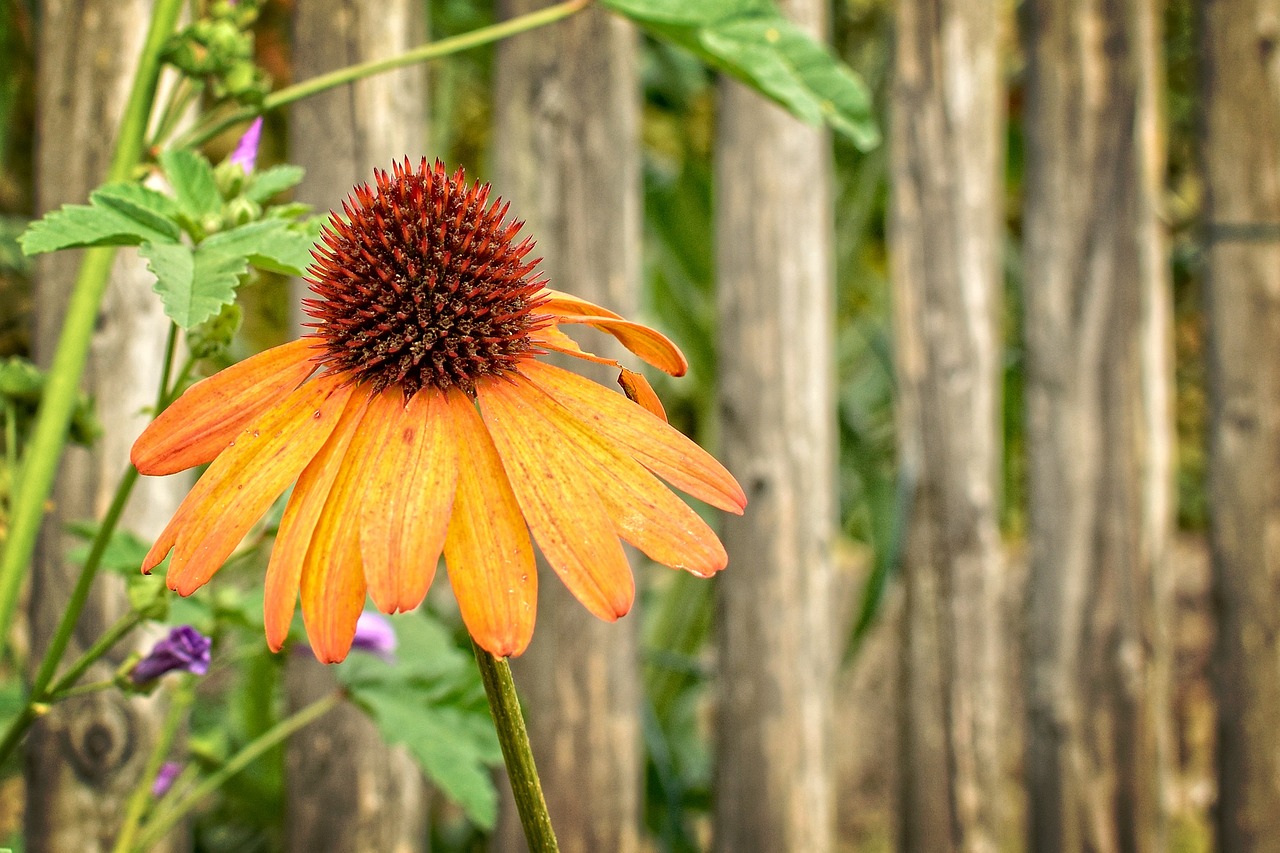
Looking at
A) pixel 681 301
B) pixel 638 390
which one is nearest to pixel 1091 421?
pixel 681 301

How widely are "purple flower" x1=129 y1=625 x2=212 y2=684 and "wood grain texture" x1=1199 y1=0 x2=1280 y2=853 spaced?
1535 mm

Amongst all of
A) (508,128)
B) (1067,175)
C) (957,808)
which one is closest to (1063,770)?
(957,808)

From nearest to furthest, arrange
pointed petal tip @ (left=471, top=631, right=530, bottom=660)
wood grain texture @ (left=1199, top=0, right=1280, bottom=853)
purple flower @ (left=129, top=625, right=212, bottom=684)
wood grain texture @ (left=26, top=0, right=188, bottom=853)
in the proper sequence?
pointed petal tip @ (left=471, top=631, right=530, bottom=660) < purple flower @ (left=129, top=625, right=212, bottom=684) < wood grain texture @ (left=26, top=0, right=188, bottom=853) < wood grain texture @ (left=1199, top=0, right=1280, bottom=853)

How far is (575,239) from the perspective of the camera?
1270 millimetres

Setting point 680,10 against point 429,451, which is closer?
point 429,451

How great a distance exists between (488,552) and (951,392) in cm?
122

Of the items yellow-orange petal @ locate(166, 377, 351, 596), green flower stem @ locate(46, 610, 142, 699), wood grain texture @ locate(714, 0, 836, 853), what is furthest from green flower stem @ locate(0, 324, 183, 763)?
wood grain texture @ locate(714, 0, 836, 853)

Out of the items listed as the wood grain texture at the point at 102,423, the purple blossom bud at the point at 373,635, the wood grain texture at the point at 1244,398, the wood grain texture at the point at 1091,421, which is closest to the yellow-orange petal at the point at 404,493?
the purple blossom bud at the point at 373,635

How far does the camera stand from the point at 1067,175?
4.98 feet

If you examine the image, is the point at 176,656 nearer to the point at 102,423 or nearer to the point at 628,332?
the point at 628,332

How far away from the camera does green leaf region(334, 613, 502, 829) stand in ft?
2.30

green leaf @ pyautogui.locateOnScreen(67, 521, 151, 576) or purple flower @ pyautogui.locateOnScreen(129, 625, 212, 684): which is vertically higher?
green leaf @ pyautogui.locateOnScreen(67, 521, 151, 576)

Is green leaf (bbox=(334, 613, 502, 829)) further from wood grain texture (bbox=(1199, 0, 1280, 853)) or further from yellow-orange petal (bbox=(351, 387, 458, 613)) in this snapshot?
wood grain texture (bbox=(1199, 0, 1280, 853))

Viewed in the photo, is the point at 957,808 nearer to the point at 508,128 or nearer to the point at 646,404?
the point at 508,128
